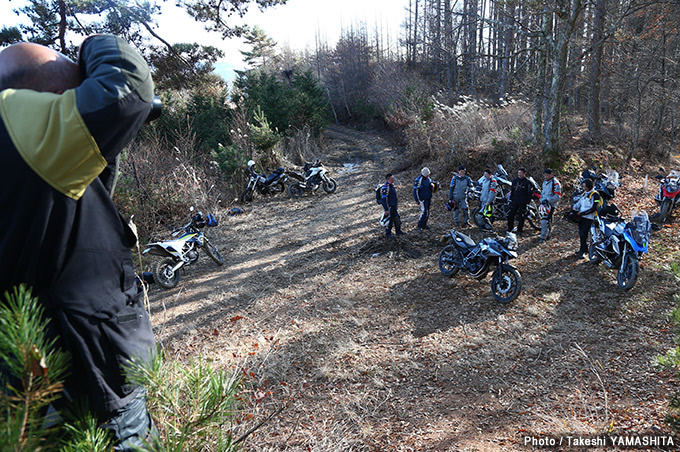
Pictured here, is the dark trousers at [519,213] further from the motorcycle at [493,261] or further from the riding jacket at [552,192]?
the motorcycle at [493,261]

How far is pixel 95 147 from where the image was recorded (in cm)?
96

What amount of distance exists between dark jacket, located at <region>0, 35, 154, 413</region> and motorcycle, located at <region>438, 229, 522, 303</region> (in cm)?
520

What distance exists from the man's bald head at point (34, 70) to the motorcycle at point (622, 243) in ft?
20.8

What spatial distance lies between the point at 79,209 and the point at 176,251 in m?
5.67

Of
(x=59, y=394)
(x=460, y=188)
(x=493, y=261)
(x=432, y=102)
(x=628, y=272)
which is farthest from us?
(x=432, y=102)

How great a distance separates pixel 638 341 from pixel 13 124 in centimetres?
562

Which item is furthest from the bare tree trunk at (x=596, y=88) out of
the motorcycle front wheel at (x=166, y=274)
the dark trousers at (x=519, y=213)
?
the motorcycle front wheel at (x=166, y=274)

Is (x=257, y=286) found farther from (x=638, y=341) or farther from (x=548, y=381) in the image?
(x=638, y=341)

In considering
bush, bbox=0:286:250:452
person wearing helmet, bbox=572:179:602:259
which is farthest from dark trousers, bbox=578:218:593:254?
Answer: bush, bbox=0:286:250:452

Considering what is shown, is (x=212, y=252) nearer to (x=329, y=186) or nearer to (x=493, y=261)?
(x=493, y=261)

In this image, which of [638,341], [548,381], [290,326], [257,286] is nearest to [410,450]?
[548,381]

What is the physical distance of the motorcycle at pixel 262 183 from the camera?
12.0 metres

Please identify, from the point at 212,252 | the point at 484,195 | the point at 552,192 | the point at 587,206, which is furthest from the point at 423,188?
the point at 212,252

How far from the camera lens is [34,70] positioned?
1009 millimetres
